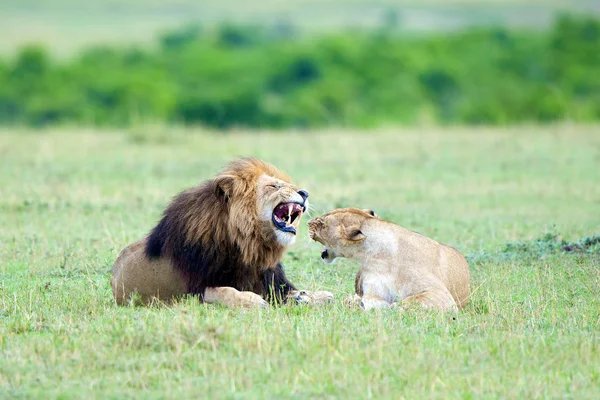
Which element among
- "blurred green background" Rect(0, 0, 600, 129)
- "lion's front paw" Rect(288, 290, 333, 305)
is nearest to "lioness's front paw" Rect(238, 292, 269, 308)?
"lion's front paw" Rect(288, 290, 333, 305)

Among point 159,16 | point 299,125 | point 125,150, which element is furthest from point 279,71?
point 159,16

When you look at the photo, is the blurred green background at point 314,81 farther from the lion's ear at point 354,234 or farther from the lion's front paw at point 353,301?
the lion's front paw at point 353,301

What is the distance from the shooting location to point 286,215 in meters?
6.52

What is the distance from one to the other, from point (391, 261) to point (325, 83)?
2644 centimetres

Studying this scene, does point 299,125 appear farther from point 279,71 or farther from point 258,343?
point 258,343

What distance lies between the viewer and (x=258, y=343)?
5340 millimetres

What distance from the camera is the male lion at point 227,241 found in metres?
6.43

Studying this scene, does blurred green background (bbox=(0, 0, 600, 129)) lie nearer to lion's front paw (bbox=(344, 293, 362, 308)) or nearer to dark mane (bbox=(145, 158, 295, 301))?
dark mane (bbox=(145, 158, 295, 301))

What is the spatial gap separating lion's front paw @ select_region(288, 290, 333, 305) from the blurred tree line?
19749 mm

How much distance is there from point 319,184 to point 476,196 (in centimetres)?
190

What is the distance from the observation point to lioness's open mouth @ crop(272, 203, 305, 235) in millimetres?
6414

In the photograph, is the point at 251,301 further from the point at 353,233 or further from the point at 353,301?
the point at 353,233

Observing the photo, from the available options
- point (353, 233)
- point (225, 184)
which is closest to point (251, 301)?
point (225, 184)

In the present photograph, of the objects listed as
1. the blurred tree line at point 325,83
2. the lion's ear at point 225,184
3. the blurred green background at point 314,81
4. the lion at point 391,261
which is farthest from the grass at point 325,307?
the blurred tree line at point 325,83
